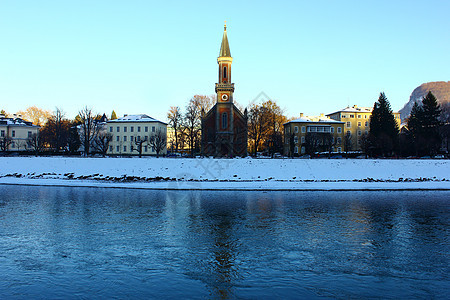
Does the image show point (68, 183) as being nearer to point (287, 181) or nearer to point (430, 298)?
point (287, 181)

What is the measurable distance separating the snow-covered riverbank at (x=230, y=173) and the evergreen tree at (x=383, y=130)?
26934 mm

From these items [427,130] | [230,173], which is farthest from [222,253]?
[427,130]

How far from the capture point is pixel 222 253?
11.8m

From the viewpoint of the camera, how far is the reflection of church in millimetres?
78188

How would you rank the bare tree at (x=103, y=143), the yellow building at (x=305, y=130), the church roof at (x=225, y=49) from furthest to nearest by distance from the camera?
the yellow building at (x=305, y=130), the church roof at (x=225, y=49), the bare tree at (x=103, y=143)

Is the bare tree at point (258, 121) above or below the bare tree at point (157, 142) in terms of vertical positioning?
above

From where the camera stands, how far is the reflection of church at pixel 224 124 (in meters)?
78.2

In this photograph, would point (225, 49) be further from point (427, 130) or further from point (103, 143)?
point (427, 130)

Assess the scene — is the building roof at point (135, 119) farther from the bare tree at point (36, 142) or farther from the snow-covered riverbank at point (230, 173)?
the snow-covered riverbank at point (230, 173)

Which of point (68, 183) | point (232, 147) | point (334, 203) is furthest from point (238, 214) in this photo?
point (232, 147)

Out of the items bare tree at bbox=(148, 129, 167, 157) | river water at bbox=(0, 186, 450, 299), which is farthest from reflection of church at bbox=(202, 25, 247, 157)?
river water at bbox=(0, 186, 450, 299)

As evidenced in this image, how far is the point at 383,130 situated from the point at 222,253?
7749 centimetres

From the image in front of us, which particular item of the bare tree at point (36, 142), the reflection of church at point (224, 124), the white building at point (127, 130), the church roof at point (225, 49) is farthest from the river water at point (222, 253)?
the white building at point (127, 130)

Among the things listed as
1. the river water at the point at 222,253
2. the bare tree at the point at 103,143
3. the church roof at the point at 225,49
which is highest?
the church roof at the point at 225,49
